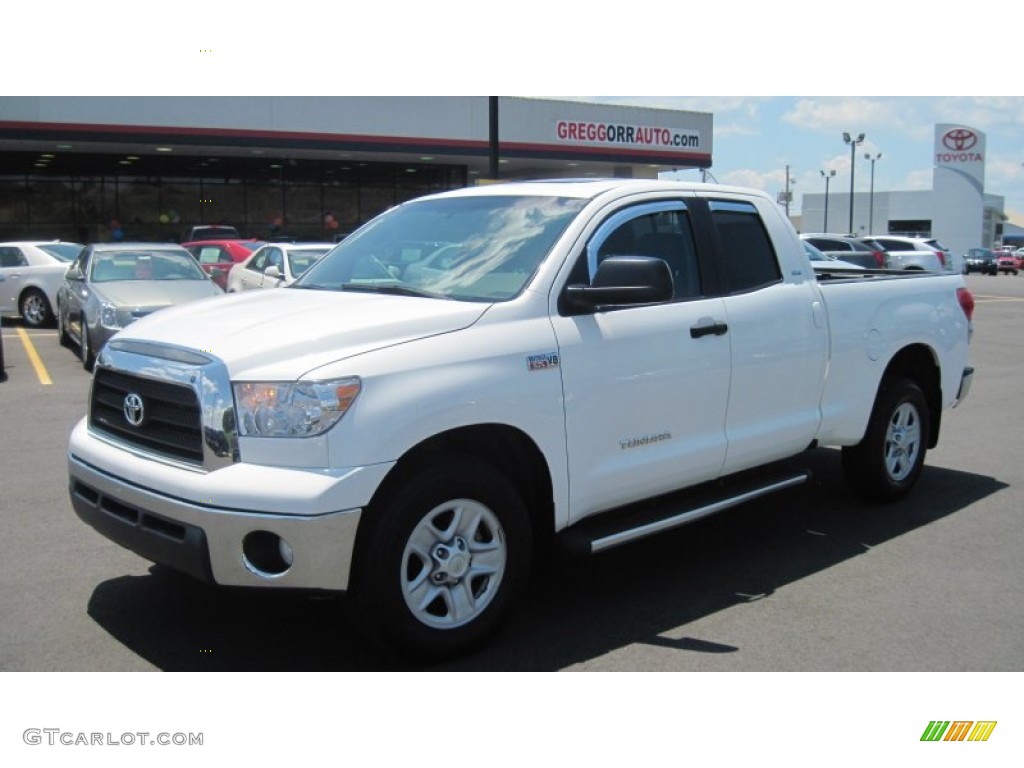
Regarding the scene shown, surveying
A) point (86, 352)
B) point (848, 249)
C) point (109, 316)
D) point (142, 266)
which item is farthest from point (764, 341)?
point (848, 249)

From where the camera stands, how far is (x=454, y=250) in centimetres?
493

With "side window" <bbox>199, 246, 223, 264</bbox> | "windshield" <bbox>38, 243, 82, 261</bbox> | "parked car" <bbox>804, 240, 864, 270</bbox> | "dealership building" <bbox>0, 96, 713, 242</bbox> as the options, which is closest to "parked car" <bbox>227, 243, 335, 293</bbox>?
"windshield" <bbox>38, 243, 82, 261</bbox>

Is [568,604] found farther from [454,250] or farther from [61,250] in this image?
[61,250]

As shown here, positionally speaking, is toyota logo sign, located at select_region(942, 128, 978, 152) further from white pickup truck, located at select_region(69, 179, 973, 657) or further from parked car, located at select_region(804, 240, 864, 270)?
white pickup truck, located at select_region(69, 179, 973, 657)

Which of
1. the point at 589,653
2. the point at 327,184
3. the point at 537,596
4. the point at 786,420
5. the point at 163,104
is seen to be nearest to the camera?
the point at 589,653

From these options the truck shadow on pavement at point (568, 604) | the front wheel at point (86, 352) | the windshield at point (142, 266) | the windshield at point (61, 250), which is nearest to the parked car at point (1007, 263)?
the windshield at point (61, 250)

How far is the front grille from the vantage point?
156 inches

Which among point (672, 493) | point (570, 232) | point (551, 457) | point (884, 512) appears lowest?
point (884, 512)

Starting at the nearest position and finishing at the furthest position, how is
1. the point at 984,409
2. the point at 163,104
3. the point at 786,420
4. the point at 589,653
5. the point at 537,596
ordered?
the point at 589,653 → the point at 537,596 → the point at 786,420 → the point at 984,409 → the point at 163,104

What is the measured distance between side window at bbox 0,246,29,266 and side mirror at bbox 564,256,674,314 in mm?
15924

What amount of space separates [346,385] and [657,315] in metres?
1.75

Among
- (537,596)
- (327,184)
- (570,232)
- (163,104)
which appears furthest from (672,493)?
(327,184)

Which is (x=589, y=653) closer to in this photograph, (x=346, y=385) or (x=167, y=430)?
(x=346, y=385)

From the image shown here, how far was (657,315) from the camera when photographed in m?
4.90
